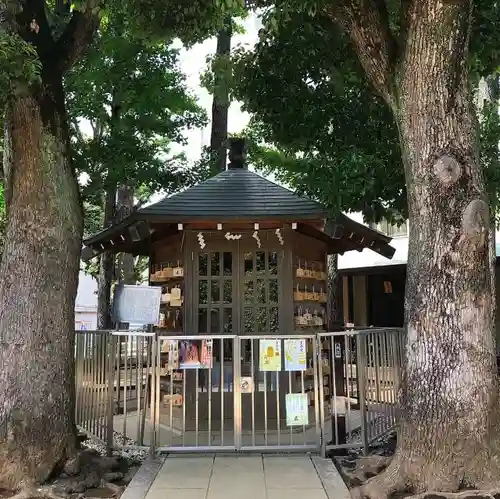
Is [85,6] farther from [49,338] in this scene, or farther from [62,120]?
[49,338]

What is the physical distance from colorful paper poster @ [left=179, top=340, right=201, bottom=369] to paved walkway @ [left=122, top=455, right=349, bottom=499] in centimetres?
109

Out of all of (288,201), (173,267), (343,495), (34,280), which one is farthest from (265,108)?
(343,495)

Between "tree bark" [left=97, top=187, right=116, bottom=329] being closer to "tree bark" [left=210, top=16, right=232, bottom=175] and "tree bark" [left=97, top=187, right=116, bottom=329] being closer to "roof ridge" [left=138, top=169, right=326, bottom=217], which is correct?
"tree bark" [left=210, top=16, right=232, bottom=175]

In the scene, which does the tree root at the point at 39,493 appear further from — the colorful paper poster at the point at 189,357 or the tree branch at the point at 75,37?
the tree branch at the point at 75,37

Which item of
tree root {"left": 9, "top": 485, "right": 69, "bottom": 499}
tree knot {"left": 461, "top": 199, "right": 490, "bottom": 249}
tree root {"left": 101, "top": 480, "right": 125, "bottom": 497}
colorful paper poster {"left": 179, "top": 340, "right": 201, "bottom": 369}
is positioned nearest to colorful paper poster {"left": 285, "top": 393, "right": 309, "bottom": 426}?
colorful paper poster {"left": 179, "top": 340, "right": 201, "bottom": 369}

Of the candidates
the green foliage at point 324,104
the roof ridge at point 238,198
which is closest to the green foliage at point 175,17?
the green foliage at point 324,104

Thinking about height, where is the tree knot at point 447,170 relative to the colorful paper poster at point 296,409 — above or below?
above

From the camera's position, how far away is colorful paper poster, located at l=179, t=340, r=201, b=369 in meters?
6.77

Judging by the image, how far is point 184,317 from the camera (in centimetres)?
831

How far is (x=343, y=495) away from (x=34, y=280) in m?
3.97

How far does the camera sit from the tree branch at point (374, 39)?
586 cm

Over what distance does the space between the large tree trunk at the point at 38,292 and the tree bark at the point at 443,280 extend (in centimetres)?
342

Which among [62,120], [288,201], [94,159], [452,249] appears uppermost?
[94,159]

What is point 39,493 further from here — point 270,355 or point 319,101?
point 319,101
